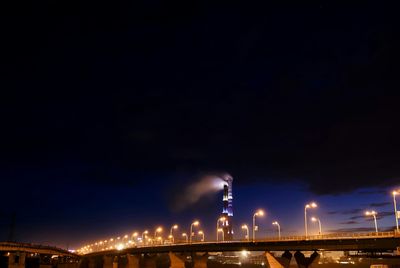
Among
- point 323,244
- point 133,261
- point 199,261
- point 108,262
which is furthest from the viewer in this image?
point 108,262

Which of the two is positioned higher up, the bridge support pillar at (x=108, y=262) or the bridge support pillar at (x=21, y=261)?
the bridge support pillar at (x=21, y=261)

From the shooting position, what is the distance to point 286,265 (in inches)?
3595

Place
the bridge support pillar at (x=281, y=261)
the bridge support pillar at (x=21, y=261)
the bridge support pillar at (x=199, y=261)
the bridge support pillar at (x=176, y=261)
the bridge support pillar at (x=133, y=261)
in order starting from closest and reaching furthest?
the bridge support pillar at (x=281, y=261)
the bridge support pillar at (x=176, y=261)
the bridge support pillar at (x=199, y=261)
the bridge support pillar at (x=21, y=261)
the bridge support pillar at (x=133, y=261)

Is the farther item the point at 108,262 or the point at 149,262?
the point at 108,262

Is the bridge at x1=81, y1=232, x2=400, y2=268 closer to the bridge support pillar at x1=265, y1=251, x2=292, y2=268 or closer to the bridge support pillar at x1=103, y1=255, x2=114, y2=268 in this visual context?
the bridge support pillar at x1=265, y1=251, x2=292, y2=268

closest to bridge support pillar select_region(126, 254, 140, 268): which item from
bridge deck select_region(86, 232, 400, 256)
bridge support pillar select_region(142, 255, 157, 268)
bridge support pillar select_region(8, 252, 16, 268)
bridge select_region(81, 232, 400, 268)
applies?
bridge support pillar select_region(142, 255, 157, 268)

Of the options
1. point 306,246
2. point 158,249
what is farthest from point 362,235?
point 158,249

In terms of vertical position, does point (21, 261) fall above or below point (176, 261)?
below

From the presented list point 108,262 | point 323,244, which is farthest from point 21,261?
point 323,244

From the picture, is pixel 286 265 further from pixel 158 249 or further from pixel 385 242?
pixel 158 249

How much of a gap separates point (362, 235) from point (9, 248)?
4718 inches

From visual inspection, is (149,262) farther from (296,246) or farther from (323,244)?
(323,244)

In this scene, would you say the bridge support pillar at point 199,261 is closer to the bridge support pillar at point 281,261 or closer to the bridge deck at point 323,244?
the bridge deck at point 323,244

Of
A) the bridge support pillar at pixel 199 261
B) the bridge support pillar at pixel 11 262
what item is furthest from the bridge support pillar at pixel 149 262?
the bridge support pillar at pixel 11 262
